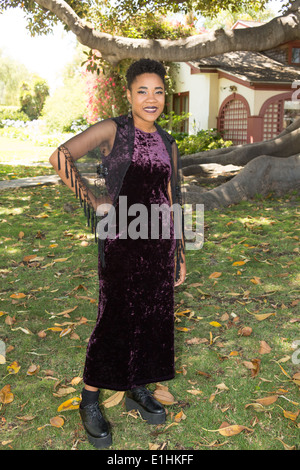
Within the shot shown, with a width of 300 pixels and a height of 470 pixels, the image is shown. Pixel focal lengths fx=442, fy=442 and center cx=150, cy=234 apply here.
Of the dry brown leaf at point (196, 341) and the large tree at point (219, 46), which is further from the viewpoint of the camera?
the large tree at point (219, 46)

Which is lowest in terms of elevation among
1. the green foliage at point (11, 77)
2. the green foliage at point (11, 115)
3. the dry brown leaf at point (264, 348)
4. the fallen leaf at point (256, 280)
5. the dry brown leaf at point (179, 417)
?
the dry brown leaf at point (179, 417)

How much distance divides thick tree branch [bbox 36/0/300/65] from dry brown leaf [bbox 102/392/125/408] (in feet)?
24.0

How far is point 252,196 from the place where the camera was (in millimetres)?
9172

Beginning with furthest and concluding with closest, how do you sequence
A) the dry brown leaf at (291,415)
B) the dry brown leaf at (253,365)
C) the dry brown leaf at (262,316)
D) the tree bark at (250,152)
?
the tree bark at (250,152)
the dry brown leaf at (262,316)
the dry brown leaf at (253,365)
the dry brown leaf at (291,415)

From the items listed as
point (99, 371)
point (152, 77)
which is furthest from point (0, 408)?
point (152, 77)

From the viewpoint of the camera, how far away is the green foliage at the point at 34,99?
39.4 meters

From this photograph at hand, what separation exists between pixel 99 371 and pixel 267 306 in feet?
7.18

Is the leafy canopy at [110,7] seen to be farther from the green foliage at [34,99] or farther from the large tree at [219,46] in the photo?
the green foliage at [34,99]

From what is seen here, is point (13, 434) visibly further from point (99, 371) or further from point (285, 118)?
point (285, 118)

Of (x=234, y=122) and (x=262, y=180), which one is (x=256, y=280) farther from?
(x=234, y=122)

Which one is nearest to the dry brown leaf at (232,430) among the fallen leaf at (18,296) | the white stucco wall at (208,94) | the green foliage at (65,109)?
Answer: the fallen leaf at (18,296)

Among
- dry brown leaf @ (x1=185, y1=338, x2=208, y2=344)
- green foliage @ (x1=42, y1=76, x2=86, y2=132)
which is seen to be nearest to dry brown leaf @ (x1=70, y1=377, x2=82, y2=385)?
dry brown leaf @ (x1=185, y1=338, x2=208, y2=344)

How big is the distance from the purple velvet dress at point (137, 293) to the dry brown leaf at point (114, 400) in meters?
0.32

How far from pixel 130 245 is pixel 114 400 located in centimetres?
115
